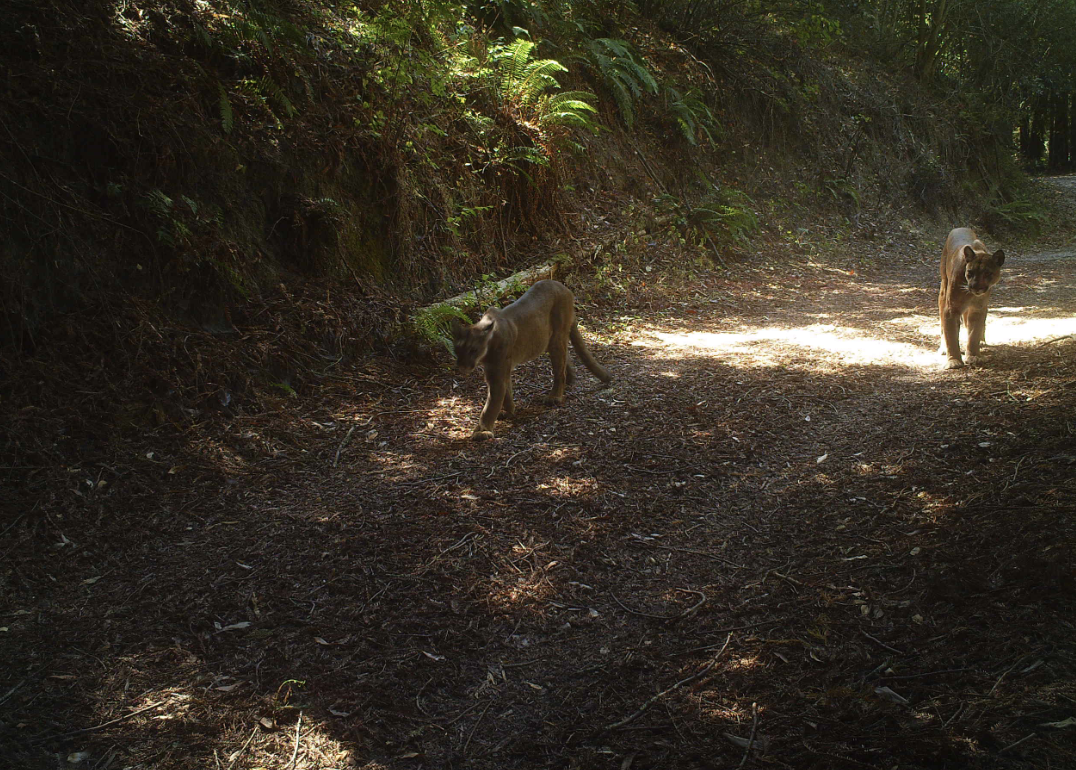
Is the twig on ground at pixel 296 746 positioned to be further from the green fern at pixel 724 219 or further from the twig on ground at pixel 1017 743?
the green fern at pixel 724 219

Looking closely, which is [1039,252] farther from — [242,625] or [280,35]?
[242,625]

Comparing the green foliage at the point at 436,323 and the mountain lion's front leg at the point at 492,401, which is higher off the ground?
the green foliage at the point at 436,323

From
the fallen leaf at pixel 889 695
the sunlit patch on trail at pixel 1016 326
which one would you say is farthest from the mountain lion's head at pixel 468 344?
the sunlit patch on trail at pixel 1016 326

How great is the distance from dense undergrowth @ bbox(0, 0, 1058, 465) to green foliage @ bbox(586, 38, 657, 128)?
0.07m

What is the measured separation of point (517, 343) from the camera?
270 inches

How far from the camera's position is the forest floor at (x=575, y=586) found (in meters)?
3.01

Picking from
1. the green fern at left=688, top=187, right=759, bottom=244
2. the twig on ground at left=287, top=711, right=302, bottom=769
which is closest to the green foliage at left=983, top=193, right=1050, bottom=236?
the green fern at left=688, top=187, right=759, bottom=244

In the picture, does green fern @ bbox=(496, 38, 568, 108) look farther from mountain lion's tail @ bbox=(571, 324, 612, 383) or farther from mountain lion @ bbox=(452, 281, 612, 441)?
mountain lion's tail @ bbox=(571, 324, 612, 383)

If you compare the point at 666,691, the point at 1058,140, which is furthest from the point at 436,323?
the point at 1058,140

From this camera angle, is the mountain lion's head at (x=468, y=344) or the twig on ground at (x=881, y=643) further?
the mountain lion's head at (x=468, y=344)

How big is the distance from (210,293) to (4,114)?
2.14m

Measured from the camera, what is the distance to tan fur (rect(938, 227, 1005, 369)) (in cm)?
748

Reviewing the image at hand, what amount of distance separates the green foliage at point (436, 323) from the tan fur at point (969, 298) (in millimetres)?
5460

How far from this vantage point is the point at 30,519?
15.6ft
